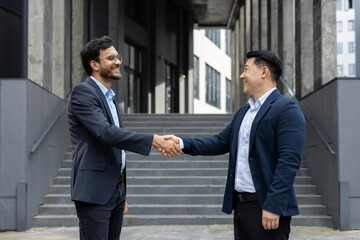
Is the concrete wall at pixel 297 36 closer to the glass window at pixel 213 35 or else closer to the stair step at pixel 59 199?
the stair step at pixel 59 199

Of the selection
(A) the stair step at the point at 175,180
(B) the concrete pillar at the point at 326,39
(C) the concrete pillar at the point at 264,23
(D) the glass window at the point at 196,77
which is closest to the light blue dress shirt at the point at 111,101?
(A) the stair step at the point at 175,180

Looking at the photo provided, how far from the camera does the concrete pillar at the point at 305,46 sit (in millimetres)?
11859

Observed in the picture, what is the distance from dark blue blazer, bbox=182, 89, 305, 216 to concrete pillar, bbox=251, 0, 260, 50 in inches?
671

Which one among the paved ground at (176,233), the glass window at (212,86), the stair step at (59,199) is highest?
the glass window at (212,86)

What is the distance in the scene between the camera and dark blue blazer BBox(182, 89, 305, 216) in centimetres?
309

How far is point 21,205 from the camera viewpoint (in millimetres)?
8281

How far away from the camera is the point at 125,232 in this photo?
7.93 m

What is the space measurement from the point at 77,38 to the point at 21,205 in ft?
22.9

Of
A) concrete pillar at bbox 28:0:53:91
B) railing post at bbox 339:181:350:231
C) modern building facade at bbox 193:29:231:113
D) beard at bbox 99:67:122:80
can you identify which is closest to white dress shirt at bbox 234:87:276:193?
beard at bbox 99:67:122:80

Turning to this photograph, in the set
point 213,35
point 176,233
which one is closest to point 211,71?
point 213,35

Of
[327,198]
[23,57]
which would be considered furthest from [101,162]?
[23,57]

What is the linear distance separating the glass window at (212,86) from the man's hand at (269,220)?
36.6 m

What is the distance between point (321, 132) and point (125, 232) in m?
3.67

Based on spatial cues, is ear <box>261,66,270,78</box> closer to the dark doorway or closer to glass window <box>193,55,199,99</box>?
the dark doorway
